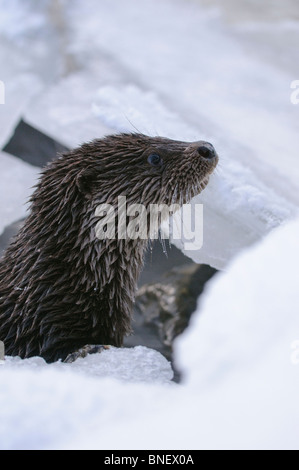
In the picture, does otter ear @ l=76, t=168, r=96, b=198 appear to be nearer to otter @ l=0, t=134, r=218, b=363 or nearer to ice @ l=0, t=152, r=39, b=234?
otter @ l=0, t=134, r=218, b=363

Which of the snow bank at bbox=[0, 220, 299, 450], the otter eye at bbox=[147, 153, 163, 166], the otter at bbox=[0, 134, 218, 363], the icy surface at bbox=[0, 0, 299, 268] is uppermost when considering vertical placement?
the icy surface at bbox=[0, 0, 299, 268]

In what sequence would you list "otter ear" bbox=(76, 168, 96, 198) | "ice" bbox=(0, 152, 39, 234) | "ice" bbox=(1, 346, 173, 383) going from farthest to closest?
"ice" bbox=(0, 152, 39, 234), "otter ear" bbox=(76, 168, 96, 198), "ice" bbox=(1, 346, 173, 383)

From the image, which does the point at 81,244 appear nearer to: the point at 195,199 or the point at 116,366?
the point at 116,366

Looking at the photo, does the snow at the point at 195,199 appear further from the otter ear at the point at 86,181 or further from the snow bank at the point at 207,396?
the otter ear at the point at 86,181

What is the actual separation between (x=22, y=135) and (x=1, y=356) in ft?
3.67

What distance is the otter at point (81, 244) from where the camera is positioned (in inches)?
78.4

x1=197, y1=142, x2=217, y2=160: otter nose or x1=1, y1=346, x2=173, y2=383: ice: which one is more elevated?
x1=197, y1=142, x2=217, y2=160: otter nose

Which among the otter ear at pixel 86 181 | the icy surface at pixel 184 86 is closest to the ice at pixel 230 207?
the icy surface at pixel 184 86

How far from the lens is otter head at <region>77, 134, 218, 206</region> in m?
2.02

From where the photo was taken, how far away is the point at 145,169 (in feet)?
6.72

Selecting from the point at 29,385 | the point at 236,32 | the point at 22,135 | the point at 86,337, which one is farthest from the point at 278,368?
the point at 236,32

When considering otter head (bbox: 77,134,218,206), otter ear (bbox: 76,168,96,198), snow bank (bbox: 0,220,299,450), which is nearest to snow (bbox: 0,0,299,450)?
snow bank (bbox: 0,220,299,450)

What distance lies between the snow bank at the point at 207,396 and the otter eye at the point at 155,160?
1.49 feet

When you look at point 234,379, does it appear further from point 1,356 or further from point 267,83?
point 267,83
